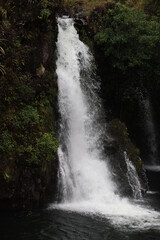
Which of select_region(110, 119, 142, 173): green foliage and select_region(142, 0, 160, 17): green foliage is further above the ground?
select_region(142, 0, 160, 17): green foliage

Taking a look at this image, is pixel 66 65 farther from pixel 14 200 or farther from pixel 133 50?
pixel 14 200

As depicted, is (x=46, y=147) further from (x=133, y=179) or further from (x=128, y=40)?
(x=128, y=40)

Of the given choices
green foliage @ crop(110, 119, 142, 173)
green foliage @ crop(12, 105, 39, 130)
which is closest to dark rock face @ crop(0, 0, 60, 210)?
green foliage @ crop(12, 105, 39, 130)

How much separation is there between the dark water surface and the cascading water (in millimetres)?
666

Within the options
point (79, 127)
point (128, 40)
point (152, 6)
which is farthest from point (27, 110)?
point (152, 6)

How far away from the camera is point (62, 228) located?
11.3 metres

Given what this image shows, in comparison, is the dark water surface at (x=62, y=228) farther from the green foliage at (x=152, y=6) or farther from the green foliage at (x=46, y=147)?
the green foliage at (x=152, y=6)

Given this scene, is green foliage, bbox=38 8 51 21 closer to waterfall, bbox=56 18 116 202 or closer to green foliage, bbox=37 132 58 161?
waterfall, bbox=56 18 116 202

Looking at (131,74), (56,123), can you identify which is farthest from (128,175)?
(131,74)

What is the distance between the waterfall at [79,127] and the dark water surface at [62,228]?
1.97 meters

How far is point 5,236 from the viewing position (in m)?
10.6

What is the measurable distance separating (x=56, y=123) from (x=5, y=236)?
6.06m

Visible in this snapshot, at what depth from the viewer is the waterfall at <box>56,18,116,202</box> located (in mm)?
14688

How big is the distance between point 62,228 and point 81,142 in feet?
18.2
